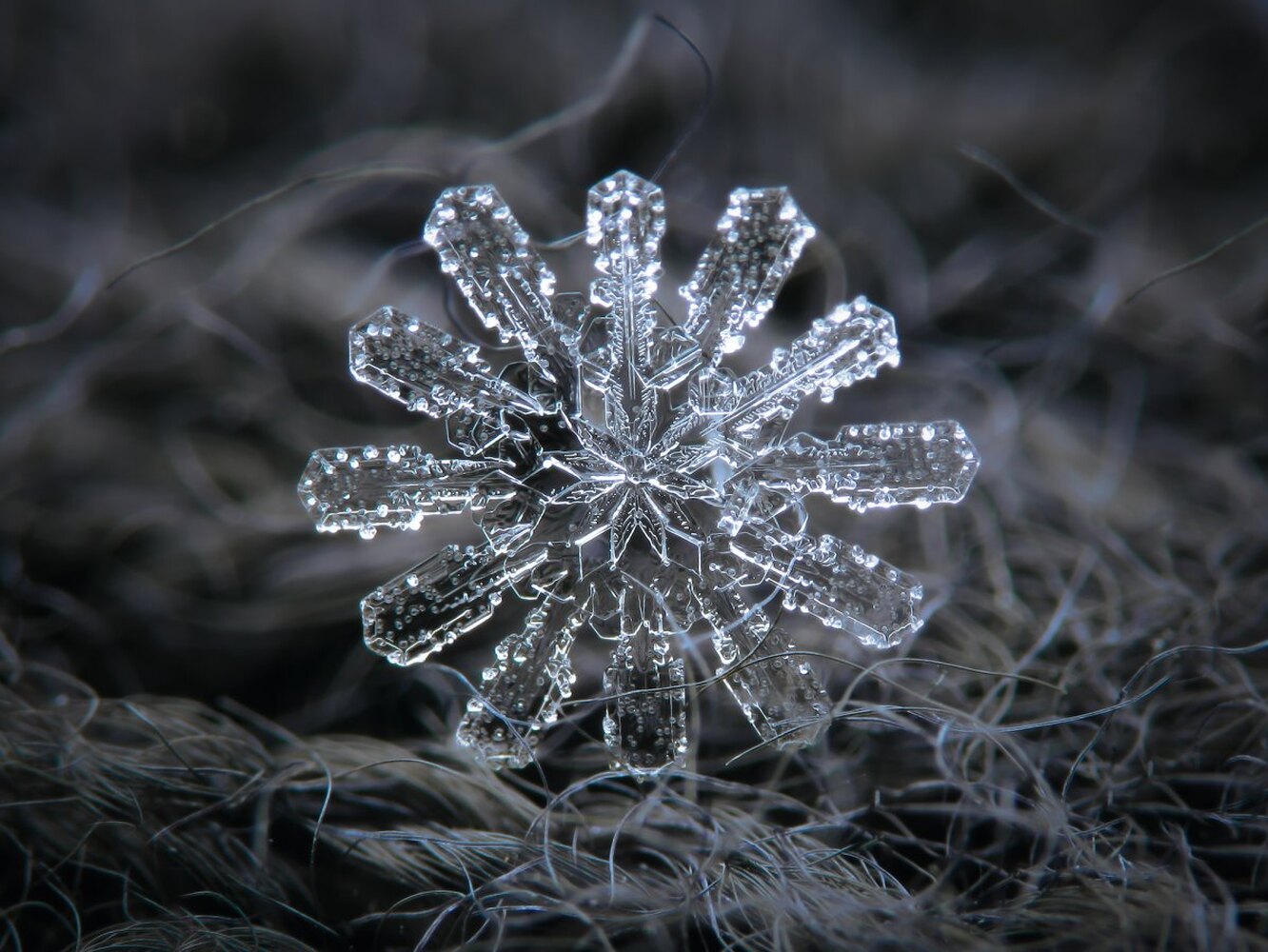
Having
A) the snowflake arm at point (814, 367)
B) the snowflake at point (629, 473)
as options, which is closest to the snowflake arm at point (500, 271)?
the snowflake at point (629, 473)

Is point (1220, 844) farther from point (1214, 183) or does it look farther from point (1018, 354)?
point (1214, 183)

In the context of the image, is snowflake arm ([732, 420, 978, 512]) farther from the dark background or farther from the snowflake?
the dark background

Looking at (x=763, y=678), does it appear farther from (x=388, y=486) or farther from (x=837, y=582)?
(x=388, y=486)

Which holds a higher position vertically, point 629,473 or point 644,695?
point 629,473

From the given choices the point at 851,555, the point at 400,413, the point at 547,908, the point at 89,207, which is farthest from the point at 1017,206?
the point at 89,207

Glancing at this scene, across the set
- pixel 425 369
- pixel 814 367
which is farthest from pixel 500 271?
pixel 814 367

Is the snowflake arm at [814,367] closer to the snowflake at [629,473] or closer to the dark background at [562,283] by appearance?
the snowflake at [629,473]

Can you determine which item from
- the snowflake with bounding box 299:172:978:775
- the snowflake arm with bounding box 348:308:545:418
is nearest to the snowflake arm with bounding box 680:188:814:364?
the snowflake with bounding box 299:172:978:775

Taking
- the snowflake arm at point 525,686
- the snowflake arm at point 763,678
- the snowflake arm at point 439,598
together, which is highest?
the snowflake arm at point 439,598
